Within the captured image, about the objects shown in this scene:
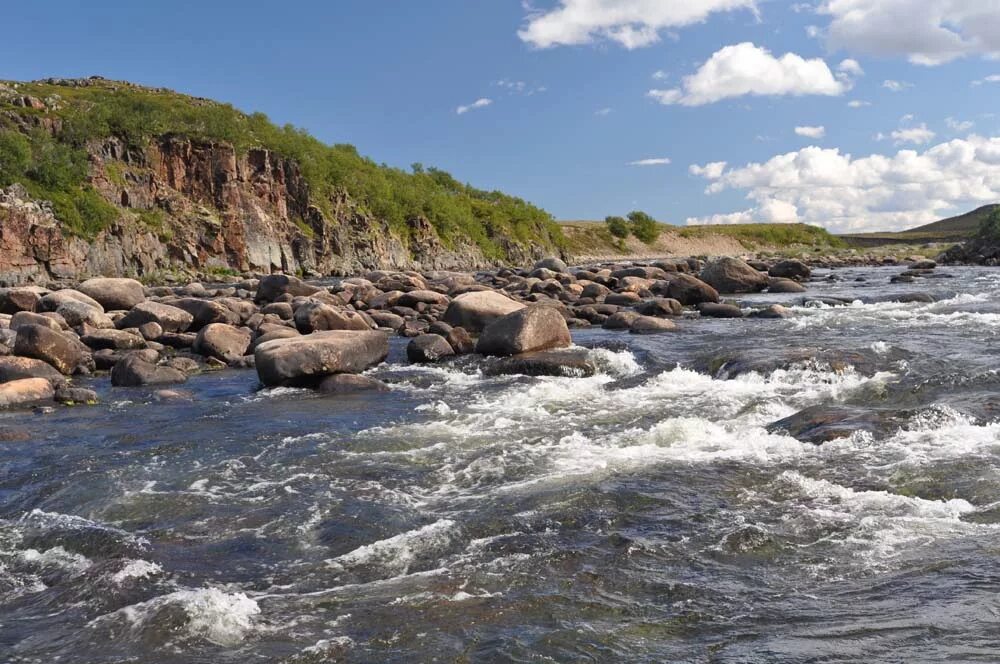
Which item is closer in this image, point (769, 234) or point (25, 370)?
point (25, 370)

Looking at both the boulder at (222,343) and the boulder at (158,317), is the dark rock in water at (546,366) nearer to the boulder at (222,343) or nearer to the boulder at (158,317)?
the boulder at (222,343)

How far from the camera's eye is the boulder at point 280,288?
29297mm

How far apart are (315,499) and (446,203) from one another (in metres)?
88.3

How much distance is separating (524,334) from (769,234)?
17309 centimetres

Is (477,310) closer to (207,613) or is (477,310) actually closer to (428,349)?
(428,349)

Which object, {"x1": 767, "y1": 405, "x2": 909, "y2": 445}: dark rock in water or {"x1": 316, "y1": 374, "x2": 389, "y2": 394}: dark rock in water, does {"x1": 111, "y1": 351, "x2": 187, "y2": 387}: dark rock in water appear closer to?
{"x1": 316, "y1": 374, "x2": 389, "y2": 394}: dark rock in water

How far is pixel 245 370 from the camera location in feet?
57.5

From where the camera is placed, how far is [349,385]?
14.9 m

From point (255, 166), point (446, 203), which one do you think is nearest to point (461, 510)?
point (255, 166)

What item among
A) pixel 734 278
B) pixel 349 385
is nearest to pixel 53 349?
pixel 349 385

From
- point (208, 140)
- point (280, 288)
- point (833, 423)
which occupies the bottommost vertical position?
point (833, 423)

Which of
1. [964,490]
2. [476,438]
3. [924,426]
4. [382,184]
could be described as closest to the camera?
[964,490]

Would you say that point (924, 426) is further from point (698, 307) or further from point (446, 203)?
point (446, 203)

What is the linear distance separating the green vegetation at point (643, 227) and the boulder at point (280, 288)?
434ft
